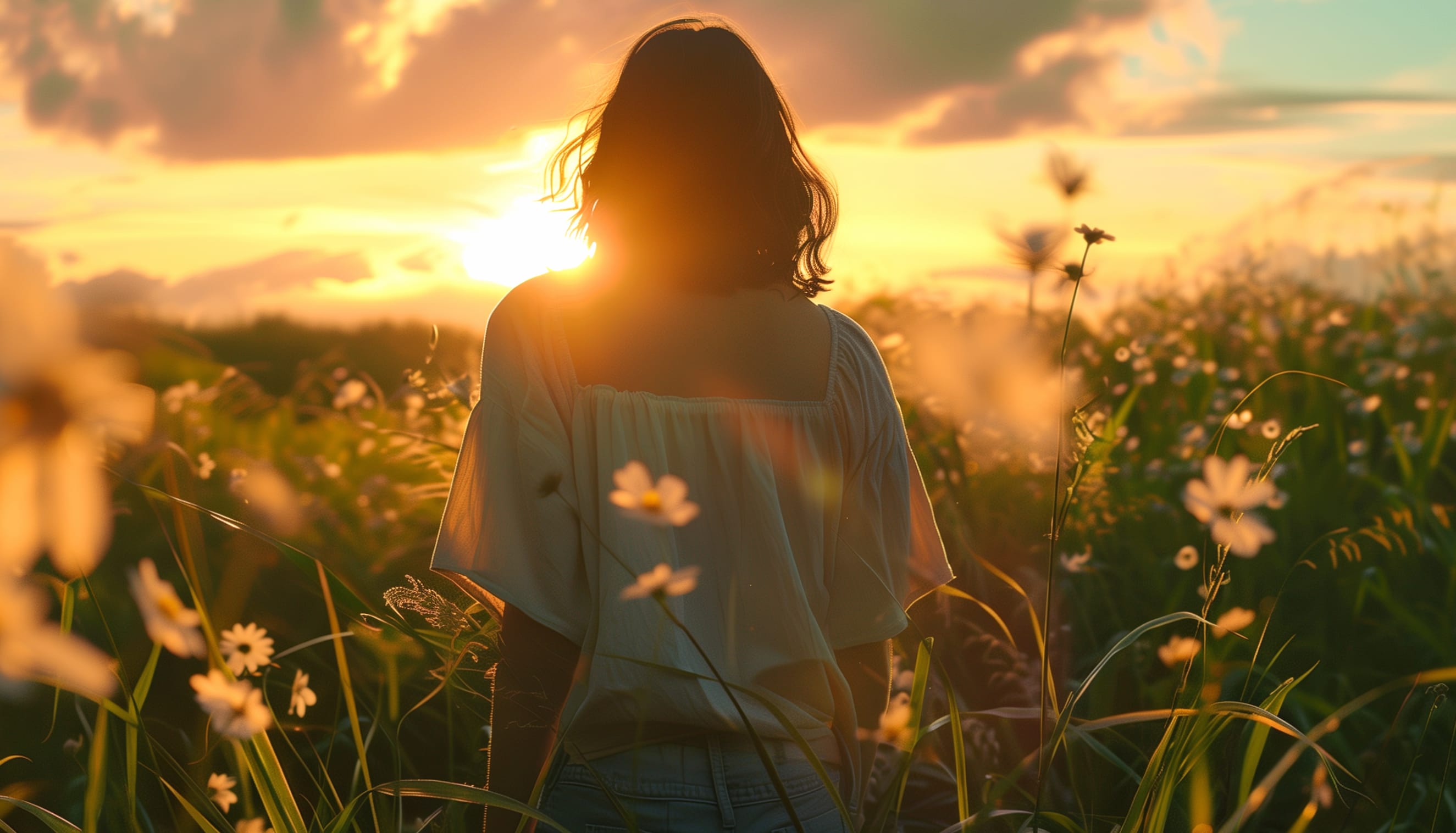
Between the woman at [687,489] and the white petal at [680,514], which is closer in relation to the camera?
the white petal at [680,514]

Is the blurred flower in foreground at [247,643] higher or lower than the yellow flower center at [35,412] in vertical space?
lower

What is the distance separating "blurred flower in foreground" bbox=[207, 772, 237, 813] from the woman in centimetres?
61

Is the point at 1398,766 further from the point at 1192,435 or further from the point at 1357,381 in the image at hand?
the point at 1357,381

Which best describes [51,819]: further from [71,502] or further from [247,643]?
[71,502]

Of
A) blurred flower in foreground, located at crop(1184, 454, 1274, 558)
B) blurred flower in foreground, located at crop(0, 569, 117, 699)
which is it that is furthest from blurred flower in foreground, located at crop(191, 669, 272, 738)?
blurred flower in foreground, located at crop(1184, 454, 1274, 558)

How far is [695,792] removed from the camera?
116 cm

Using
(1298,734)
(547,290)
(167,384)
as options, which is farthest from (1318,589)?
(167,384)

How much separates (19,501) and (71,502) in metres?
0.02

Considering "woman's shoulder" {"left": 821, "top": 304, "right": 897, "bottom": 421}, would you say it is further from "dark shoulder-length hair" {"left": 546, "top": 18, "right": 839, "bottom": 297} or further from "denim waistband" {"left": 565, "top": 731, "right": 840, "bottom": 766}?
"denim waistband" {"left": 565, "top": 731, "right": 840, "bottom": 766}

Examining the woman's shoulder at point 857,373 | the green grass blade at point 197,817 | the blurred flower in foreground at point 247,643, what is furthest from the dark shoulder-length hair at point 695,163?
the green grass blade at point 197,817

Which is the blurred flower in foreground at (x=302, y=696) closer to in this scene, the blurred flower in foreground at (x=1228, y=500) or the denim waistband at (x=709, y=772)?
the denim waistband at (x=709, y=772)

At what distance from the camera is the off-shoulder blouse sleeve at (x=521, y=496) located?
127 cm

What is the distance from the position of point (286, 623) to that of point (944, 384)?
1.71 m

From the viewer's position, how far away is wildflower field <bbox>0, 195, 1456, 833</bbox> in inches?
44.0
